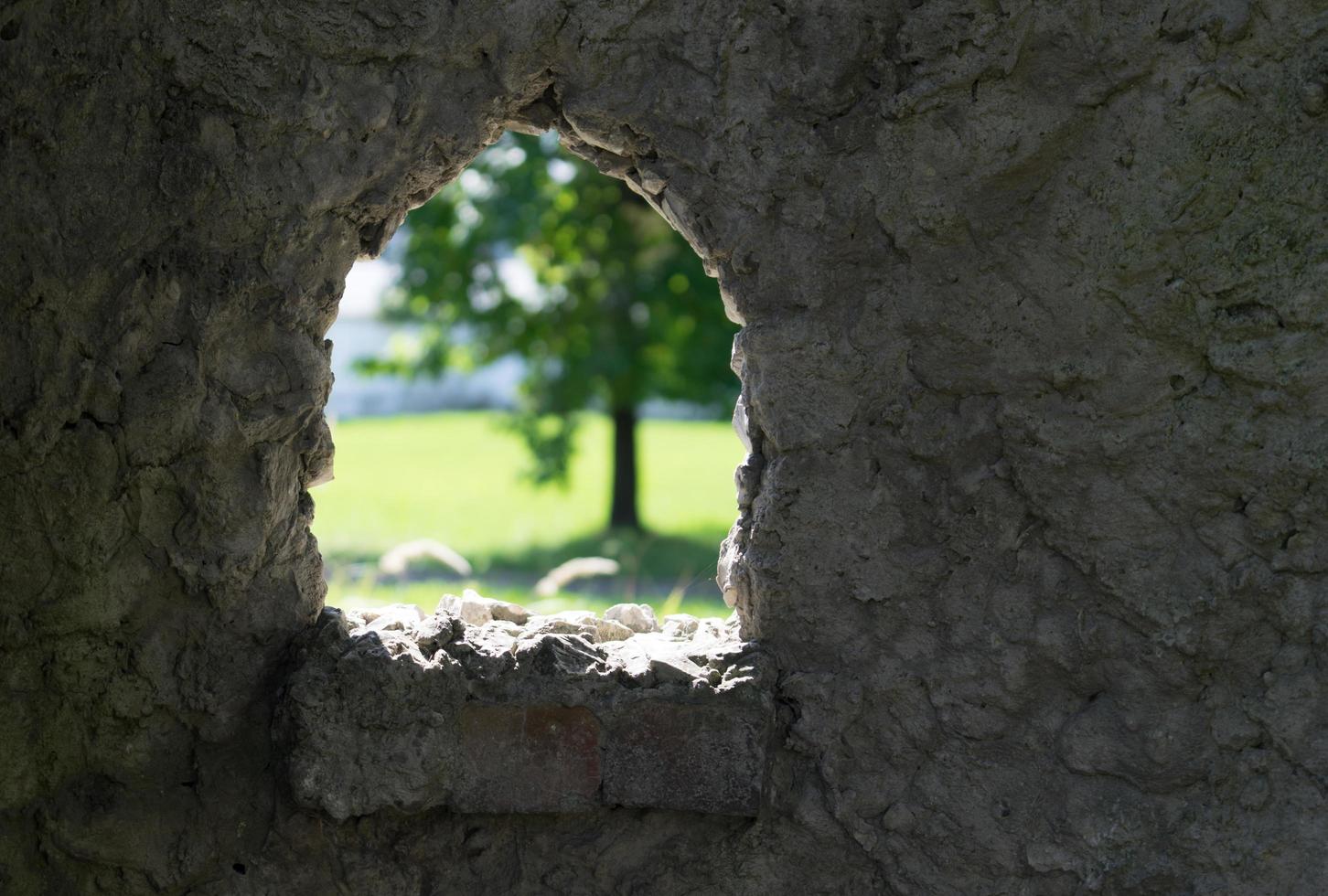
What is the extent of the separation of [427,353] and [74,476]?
753 centimetres

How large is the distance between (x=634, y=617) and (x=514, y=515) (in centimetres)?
876

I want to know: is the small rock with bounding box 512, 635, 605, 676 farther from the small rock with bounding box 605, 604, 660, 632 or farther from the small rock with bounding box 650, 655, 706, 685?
the small rock with bounding box 605, 604, 660, 632

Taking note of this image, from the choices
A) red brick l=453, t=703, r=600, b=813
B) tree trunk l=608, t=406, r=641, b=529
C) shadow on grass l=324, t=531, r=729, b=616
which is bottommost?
red brick l=453, t=703, r=600, b=813

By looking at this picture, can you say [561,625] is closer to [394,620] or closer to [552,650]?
[552,650]

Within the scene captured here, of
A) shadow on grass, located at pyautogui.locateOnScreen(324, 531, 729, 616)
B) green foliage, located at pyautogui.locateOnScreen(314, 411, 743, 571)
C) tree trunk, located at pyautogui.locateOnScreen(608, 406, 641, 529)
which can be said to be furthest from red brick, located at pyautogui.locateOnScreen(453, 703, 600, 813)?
tree trunk, located at pyautogui.locateOnScreen(608, 406, 641, 529)

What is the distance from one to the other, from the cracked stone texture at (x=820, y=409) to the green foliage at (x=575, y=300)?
255 inches

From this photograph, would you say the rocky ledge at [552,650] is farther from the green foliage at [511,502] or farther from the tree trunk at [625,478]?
the tree trunk at [625,478]

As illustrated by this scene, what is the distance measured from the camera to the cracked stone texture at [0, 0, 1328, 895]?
202 centimetres

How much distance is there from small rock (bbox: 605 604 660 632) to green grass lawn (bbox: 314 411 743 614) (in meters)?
1.36

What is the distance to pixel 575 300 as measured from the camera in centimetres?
912

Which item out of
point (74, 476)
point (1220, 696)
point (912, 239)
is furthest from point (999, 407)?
point (74, 476)

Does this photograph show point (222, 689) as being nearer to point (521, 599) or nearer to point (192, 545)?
point (192, 545)

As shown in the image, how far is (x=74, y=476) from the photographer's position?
2051mm

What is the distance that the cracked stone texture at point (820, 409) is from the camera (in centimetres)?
202
